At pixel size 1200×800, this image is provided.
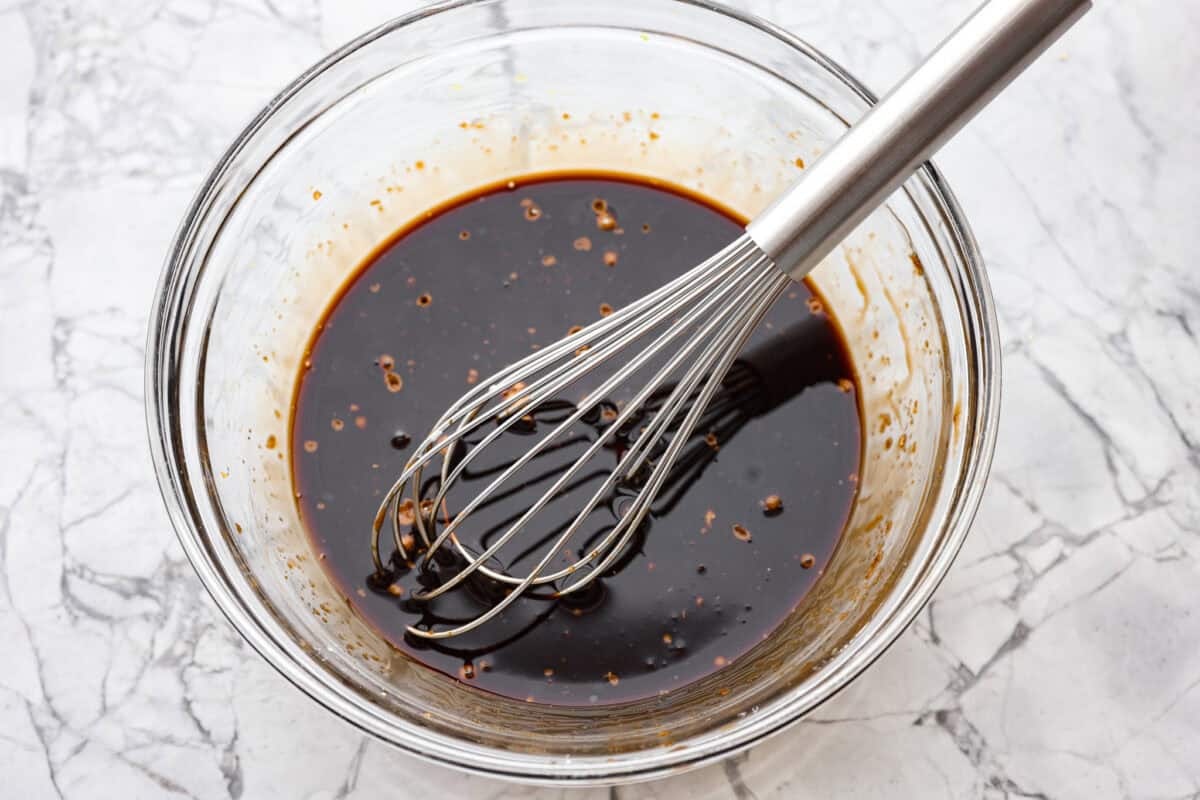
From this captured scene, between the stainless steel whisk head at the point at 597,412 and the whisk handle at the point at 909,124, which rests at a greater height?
the stainless steel whisk head at the point at 597,412

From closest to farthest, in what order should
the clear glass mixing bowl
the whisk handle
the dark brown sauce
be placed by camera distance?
the whisk handle < the clear glass mixing bowl < the dark brown sauce

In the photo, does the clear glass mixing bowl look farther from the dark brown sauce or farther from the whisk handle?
the whisk handle

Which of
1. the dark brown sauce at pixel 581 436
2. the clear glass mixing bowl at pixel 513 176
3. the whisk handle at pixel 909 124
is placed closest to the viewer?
the whisk handle at pixel 909 124

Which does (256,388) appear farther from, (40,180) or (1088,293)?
(1088,293)

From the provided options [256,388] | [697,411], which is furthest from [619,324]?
[256,388]

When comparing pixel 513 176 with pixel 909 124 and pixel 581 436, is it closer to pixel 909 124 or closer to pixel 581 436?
pixel 581 436

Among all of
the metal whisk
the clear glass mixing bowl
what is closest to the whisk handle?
the metal whisk

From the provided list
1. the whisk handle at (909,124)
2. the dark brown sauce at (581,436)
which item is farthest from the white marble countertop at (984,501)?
the whisk handle at (909,124)

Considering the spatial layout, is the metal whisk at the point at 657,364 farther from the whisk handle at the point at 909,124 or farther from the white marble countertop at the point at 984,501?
the white marble countertop at the point at 984,501
